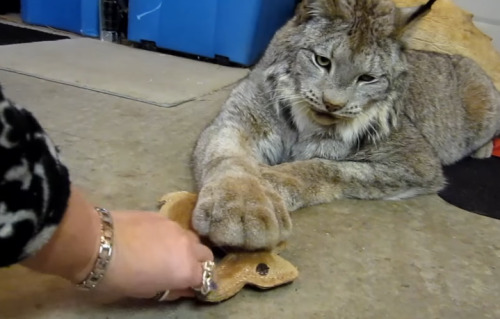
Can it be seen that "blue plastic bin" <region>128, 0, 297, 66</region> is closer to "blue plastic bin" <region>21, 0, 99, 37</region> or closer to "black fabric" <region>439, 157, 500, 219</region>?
"blue plastic bin" <region>21, 0, 99, 37</region>

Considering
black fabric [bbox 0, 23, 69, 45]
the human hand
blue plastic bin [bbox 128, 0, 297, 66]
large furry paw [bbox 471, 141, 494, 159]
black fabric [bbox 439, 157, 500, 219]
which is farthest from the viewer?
blue plastic bin [bbox 128, 0, 297, 66]

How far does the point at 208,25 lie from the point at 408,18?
1952 mm

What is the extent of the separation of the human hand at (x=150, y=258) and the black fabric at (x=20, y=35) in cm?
251

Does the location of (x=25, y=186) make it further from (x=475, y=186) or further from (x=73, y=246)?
(x=475, y=186)

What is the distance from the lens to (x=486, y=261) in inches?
53.0

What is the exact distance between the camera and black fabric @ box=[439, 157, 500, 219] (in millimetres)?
1731

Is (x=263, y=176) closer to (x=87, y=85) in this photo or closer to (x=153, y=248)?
(x=153, y=248)

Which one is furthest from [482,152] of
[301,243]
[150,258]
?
[150,258]

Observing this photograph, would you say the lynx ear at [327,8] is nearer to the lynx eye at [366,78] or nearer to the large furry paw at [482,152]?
the lynx eye at [366,78]

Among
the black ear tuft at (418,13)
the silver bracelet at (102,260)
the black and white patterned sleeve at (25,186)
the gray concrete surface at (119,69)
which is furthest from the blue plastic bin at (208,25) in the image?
the black and white patterned sleeve at (25,186)

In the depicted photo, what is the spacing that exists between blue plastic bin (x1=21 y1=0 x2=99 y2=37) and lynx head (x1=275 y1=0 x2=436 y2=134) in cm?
238

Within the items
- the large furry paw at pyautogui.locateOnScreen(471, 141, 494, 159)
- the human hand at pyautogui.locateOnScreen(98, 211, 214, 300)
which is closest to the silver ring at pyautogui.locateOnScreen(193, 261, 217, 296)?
the human hand at pyautogui.locateOnScreen(98, 211, 214, 300)

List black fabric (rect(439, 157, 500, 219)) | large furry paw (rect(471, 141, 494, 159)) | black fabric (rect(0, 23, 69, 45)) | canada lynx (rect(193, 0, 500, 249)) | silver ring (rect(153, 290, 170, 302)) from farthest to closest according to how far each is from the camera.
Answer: black fabric (rect(0, 23, 69, 45))
large furry paw (rect(471, 141, 494, 159))
black fabric (rect(439, 157, 500, 219))
canada lynx (rect(193, 0, 500, 249))
silver ring (rect(153, 290, 170, 302))

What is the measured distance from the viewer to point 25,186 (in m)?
0.58
